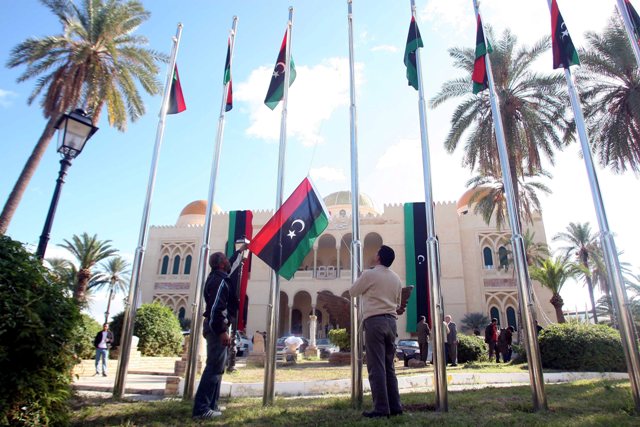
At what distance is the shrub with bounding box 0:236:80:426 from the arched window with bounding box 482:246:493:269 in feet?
102

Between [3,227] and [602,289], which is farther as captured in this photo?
[602,289]

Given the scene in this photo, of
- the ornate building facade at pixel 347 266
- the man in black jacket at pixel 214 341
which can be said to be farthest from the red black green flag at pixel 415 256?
the man in black jacket at pixel 214 341

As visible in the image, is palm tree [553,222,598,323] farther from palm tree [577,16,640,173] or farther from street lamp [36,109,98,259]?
street lamp [36,109,98,259]

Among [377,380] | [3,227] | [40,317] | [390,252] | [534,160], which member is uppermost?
[534,160]

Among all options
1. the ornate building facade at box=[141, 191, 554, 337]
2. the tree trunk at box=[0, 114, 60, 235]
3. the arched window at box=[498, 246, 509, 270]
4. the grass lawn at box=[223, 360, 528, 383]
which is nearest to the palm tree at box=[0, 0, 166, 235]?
the tree trunk at box=[0, 114, 60, 235]

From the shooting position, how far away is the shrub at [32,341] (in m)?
3.40

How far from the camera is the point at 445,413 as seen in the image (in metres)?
4.61

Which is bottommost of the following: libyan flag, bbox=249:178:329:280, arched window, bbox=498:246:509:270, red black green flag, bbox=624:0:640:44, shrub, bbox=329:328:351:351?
shrub, bbox=329:328:351:351

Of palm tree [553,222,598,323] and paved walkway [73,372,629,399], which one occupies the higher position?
palm tree [553,222,598,323]

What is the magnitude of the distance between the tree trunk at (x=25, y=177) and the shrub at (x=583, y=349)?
15932 mm

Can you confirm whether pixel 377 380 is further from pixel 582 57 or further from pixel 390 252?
pixel 582 57

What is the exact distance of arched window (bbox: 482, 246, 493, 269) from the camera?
31.5m

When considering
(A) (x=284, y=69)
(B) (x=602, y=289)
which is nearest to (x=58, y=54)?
(A) (x=284, y=69)

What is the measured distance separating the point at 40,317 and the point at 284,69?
18.5 feet
